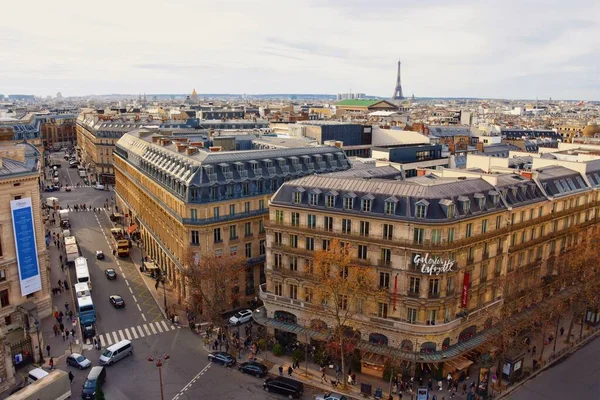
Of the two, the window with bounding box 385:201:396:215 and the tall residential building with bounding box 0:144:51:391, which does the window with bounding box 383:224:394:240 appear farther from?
the tall residential building with bounding box 0:144:51:391

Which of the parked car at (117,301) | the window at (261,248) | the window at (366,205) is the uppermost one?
the window at (366,205)

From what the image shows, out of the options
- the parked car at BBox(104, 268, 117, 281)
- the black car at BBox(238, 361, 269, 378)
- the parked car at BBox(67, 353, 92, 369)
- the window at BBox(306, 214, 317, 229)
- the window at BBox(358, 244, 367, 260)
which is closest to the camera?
the black car at BBox(238, 361, 269, 378)

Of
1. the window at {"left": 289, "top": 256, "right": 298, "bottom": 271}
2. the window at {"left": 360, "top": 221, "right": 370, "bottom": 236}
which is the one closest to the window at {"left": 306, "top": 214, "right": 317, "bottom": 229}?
the window at {"left": 289, "top": 256, "right": 298, "bottom": 271}

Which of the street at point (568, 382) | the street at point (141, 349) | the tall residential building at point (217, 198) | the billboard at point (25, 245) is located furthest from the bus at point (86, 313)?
the street at point (568, 382)

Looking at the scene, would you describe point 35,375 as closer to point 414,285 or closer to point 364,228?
point 364,228

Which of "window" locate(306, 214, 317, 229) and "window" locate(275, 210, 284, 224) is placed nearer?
"window" locate(306, 214, 317, 229)

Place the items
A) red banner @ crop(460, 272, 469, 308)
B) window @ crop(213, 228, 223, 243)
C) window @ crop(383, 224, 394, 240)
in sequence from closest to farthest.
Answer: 1. window @ crop(383, 224, 394, 240)
2. red banner @ crop(460, 272, 469, 308)
3. window @ crop(213, 228, 223, 243)

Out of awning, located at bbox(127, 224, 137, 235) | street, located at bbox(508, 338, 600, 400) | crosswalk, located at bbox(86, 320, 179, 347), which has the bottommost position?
street, located at bbox(508, 338, 600, 400)

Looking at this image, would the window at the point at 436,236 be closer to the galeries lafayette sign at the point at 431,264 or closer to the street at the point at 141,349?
the galeries lafayette sign at the point at 431,264

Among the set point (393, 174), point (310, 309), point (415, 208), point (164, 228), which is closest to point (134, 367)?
point (310, 309)
